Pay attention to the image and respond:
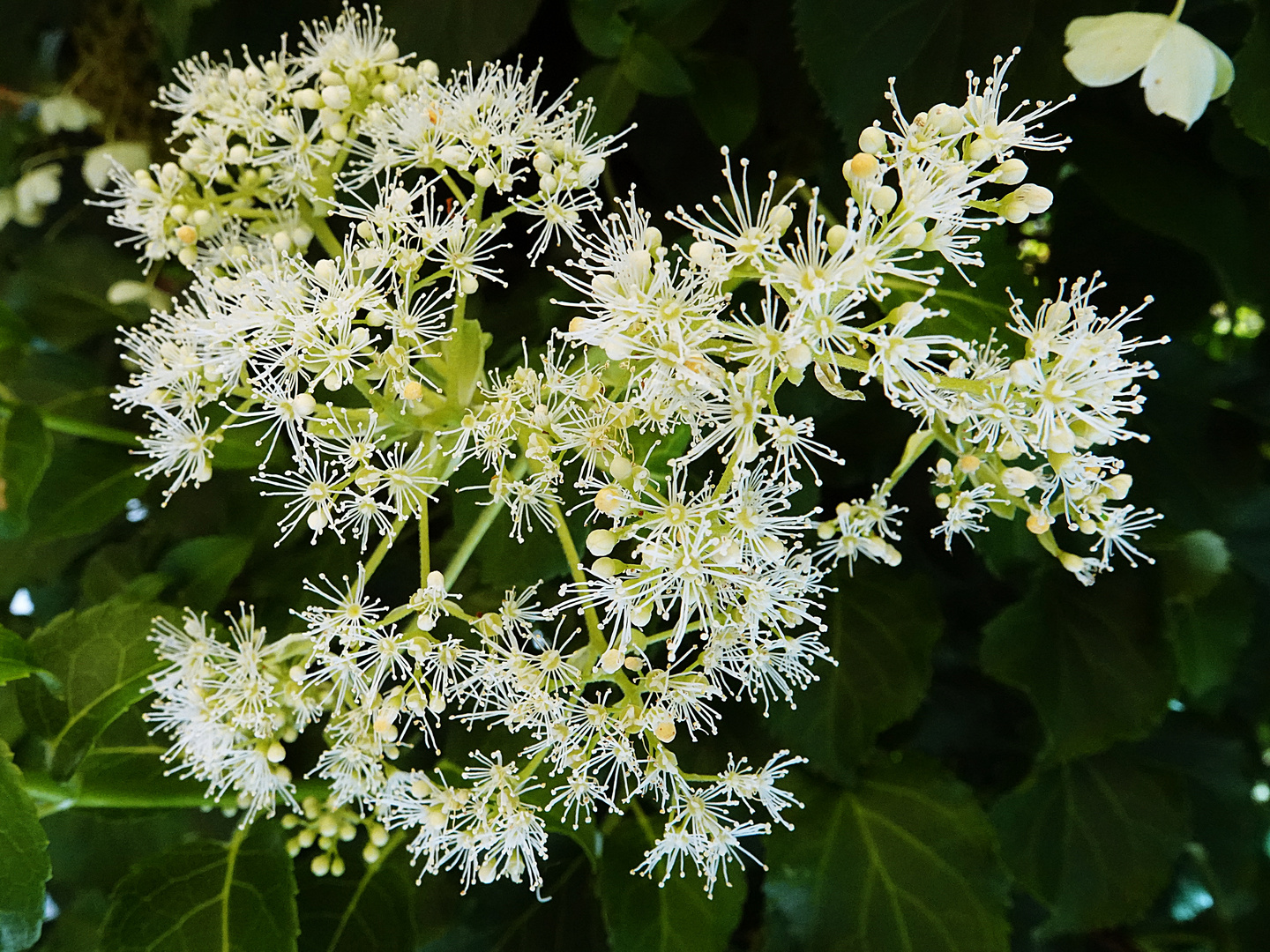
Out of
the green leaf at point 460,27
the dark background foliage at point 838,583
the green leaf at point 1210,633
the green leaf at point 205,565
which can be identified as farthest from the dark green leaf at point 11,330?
the green leaf at point 1210,633

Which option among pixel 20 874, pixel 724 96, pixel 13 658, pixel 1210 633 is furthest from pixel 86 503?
pixel 1210 633

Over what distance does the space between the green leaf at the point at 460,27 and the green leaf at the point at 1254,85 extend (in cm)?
42

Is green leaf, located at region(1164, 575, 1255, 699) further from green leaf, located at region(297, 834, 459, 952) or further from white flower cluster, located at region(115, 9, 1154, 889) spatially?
green leaf, located at region(297, 834, 459, 952)

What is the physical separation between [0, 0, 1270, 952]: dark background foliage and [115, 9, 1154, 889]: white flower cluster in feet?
0.21

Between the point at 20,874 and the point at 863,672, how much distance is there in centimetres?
50

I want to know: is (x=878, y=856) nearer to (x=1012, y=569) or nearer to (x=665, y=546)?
(x=1012, y=569)

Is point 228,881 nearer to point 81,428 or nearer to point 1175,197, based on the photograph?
point 81,428

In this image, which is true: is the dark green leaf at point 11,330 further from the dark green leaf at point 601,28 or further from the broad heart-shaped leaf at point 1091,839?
the broad heart-shaped leaf at point 1091,839

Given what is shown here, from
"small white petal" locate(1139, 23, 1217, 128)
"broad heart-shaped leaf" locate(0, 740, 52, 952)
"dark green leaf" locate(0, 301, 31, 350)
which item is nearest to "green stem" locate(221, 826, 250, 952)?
"broad heart-shaped leaf" locate(0, 740, 52, 952)

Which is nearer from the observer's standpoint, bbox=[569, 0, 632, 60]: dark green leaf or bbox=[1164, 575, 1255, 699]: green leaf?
bbox=[569, 0, 632, 60]: dark green leaf

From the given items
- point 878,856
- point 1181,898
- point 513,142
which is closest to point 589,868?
point 878,856

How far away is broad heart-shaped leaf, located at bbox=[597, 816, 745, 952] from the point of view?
569 mm

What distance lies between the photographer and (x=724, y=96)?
651mm

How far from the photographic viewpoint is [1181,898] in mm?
1052
